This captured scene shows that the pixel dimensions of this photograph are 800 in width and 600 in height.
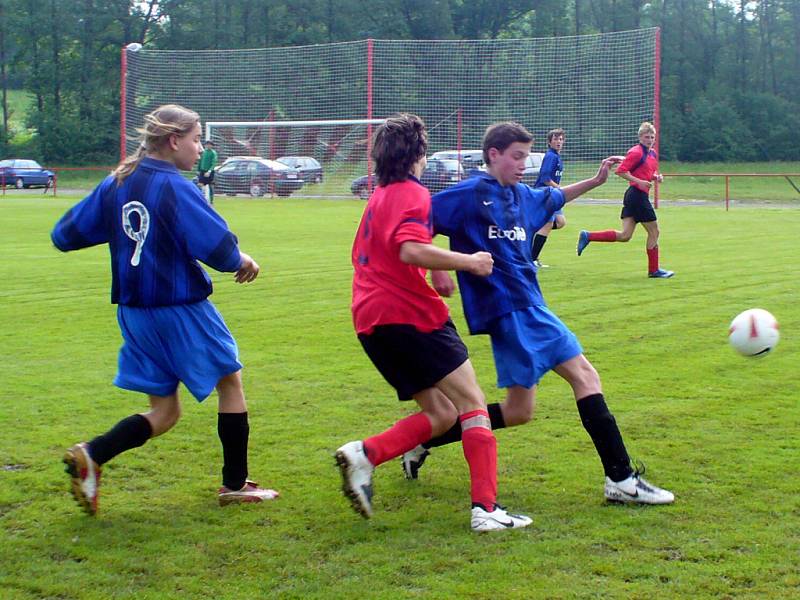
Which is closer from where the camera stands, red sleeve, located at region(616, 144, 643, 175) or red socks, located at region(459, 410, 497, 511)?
red socks, located at region(459, 410, 497, 511)

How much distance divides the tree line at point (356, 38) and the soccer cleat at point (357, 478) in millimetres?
52619

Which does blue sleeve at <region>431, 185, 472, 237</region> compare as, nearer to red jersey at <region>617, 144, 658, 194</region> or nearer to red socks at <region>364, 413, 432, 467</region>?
red socks at <region>364, 413, 432, 467</region>

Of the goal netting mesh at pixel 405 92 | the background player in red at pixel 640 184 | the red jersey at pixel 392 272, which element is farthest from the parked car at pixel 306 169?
the red jersey at pixel 392 272

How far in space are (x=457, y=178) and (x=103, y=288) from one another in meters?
18.6

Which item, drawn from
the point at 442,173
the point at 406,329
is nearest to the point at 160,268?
the point at 406,329

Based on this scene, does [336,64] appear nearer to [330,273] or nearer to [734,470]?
[330,273]

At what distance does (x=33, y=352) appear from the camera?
8.14 metres

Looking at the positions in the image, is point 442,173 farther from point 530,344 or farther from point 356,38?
point 356,38

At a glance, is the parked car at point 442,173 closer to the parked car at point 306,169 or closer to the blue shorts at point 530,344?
the parked car at point 306,169

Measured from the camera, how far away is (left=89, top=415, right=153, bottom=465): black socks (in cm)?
456

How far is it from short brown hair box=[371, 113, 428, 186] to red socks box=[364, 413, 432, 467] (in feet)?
3.33

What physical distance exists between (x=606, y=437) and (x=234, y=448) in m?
1.62

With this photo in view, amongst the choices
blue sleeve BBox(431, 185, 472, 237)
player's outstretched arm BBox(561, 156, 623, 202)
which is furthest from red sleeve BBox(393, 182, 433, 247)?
player's outstretched arm BBox(561, 156, 623, 202)

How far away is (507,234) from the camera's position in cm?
468
